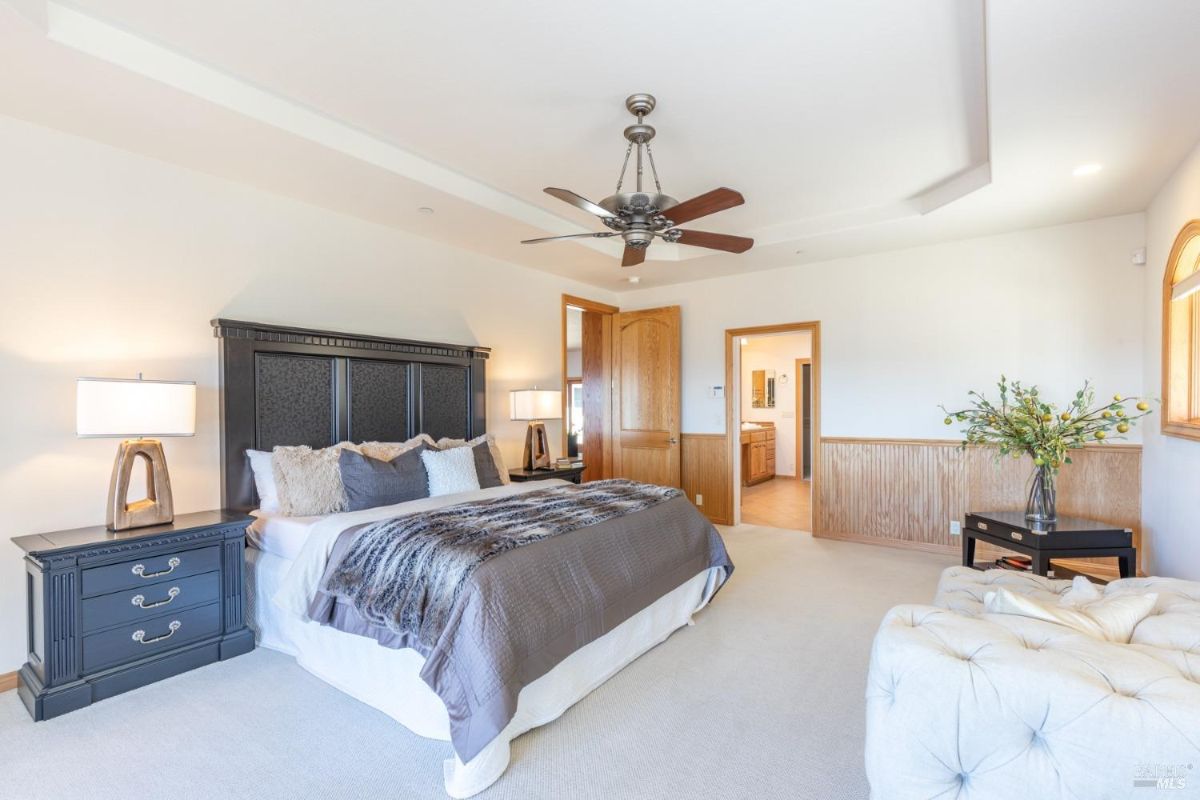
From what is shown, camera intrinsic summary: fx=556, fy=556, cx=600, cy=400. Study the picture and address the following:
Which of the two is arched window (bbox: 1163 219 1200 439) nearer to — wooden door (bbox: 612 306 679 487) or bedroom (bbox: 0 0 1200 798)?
bedroom (bbox: 0 0 1200 798)

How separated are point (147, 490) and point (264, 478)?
51 centimetres

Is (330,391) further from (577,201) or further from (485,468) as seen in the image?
(577,201)

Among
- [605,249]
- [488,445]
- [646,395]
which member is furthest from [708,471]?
[488,445]

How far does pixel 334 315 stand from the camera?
378 centimetres

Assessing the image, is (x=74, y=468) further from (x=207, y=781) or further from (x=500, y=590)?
(x=500, y=590)

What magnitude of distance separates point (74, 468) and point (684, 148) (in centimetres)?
354

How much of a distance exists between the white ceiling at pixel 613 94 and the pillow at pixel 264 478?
63.2 inches

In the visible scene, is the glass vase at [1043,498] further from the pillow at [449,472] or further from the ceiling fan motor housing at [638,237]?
the pillow at [449,472]

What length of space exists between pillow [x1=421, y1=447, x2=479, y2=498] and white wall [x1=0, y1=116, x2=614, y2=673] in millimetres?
1148

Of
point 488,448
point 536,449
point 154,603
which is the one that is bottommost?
point 154,603

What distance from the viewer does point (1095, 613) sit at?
1476 mm

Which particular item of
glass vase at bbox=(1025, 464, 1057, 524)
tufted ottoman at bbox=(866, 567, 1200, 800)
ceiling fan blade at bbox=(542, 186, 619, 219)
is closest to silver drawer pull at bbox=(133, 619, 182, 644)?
ceiling fan blade at bbox=(542, 186, 619, 219)

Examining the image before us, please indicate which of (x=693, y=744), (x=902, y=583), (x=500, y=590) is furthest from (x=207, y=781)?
(x=902, y=583)

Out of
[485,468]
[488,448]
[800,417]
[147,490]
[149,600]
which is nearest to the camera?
[149,600]
